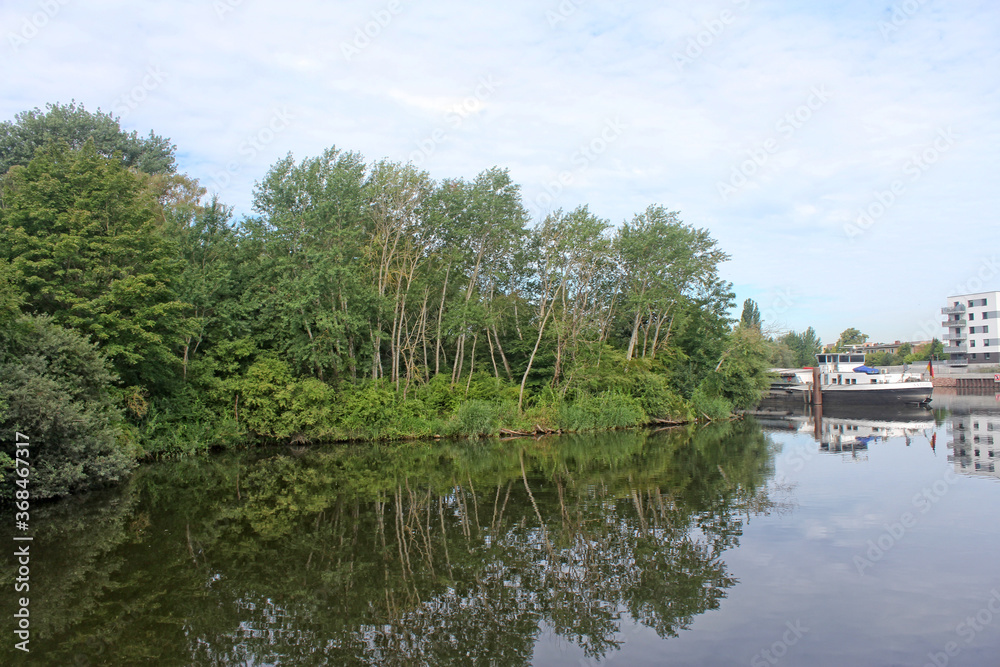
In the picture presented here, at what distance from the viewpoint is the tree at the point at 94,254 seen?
1808cm

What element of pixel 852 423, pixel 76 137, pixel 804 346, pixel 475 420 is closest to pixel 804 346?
pixel 804 346

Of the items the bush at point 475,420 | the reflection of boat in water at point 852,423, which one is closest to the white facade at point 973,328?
the reflection of boat in water at point 852,423

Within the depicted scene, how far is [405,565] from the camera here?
Answer: 30.6 feet

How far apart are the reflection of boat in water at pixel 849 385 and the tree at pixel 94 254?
44245mm

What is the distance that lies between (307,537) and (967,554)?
11.0m

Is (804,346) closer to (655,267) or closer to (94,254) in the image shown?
(655,267)

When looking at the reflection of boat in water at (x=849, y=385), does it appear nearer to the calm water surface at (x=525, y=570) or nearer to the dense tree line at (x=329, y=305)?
the dense tree line at (x=329, y=305)

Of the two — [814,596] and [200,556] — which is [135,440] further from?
[814,596]

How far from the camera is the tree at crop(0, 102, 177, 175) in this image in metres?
33.2

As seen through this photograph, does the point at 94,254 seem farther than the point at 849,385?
No

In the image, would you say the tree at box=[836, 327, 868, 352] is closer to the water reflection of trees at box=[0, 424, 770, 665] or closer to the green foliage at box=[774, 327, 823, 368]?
the green foliage at box=[774, 327, 823, 368]

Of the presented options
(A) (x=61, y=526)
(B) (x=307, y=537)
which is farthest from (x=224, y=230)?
(B) (x=307, y=537)

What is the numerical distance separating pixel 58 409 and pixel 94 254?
7.76 meters

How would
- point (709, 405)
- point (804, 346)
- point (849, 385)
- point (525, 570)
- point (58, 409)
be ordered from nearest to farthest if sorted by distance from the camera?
point (525, 570) → point (58, 409) → point (709, 405) → point (849, 385) → point (804, 346)
